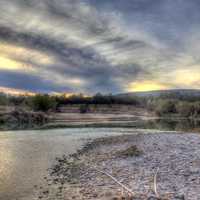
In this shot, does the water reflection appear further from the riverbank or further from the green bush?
the green bush

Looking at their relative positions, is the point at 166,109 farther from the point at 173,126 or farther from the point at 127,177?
the point at 127,177

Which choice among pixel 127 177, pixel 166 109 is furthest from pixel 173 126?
pixel 166 109

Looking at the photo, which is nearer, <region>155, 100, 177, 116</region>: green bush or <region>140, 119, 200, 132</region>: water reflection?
<region>140, 119, 200, 132</region>: water reflection

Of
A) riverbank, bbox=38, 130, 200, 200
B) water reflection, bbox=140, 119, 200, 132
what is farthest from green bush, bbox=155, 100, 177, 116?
riverbank, bbox=38, 130, 200, 200

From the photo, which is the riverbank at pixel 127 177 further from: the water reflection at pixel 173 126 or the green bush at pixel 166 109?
the green bush at pixel 166 109

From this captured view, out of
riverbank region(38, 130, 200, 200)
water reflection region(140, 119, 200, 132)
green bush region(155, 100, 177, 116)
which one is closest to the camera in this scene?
riverbank region(38, 130, 200, 200)

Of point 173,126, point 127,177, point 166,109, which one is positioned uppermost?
point 166,109

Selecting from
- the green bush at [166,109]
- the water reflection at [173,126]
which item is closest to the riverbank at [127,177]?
the water reflection at [173,126]

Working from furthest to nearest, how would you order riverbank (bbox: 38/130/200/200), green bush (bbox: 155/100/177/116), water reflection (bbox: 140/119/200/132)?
green bush (bbox: 155/100/177/116) < water reflection (bbox: 140/119/200/132) < riverbank (bbox: 38/130/200/200)

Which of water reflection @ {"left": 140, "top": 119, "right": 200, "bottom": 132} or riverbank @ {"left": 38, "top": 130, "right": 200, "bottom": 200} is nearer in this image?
riverbank @ {"left": 38, "top": 130, "right": 200, "bottom": 200}

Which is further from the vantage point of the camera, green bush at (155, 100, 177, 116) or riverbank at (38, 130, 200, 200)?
green bush at (155, 100, 177, 116)

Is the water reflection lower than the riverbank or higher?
lower

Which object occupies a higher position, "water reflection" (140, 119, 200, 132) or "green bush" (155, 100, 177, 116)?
"green bush" (155, 100, 177, 116)

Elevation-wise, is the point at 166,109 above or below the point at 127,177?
above
